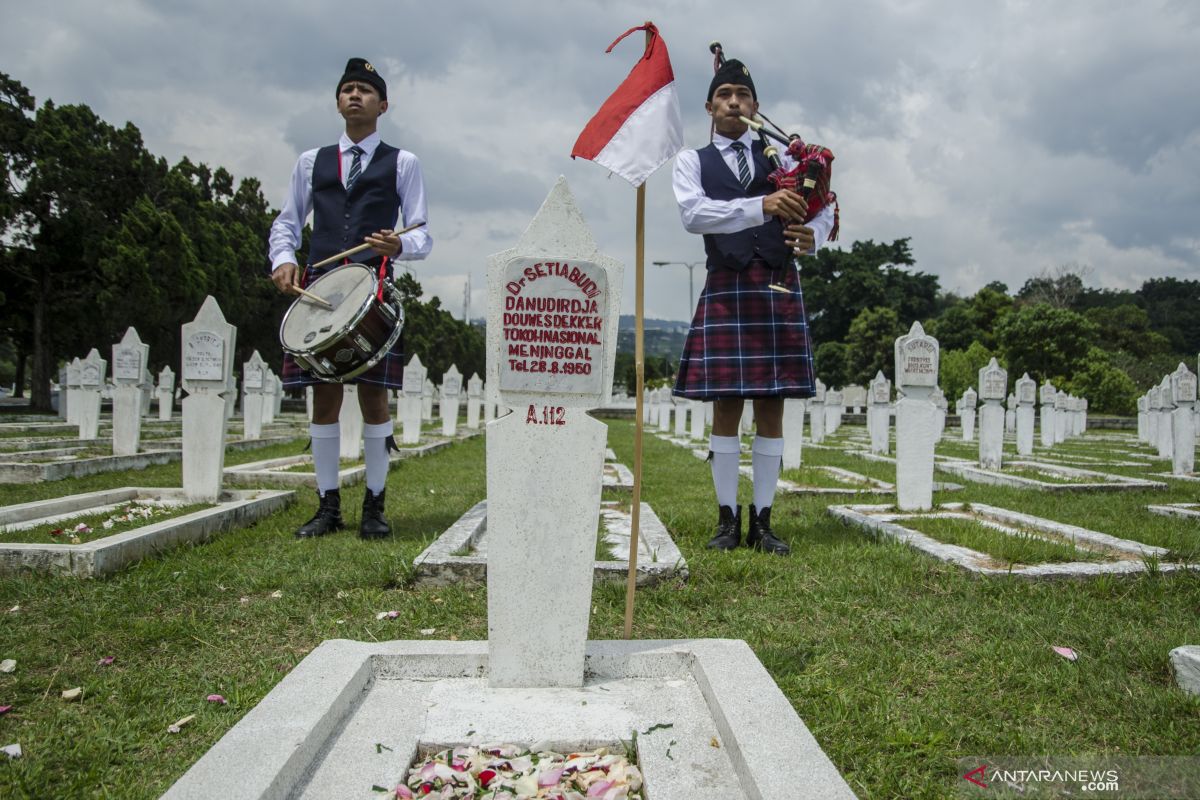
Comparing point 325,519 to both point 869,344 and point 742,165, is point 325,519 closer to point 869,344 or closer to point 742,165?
point 742,165

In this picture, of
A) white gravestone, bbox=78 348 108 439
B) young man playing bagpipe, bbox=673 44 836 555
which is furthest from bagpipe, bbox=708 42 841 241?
white gravestone, bbox=78 348 108 439

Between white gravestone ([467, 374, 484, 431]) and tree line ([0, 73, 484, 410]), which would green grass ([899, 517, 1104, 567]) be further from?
tree line ([0, 73, 484, 410])

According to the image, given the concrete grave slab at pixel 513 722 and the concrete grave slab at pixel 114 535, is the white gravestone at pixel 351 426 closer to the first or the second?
the concrete grave slab at pixel 114 535

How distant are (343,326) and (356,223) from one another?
3.22 ft

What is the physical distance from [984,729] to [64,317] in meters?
31.2

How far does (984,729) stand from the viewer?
204 centimetres

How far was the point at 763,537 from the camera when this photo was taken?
165 inches

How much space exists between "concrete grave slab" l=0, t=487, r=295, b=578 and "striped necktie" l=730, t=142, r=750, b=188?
364 cm

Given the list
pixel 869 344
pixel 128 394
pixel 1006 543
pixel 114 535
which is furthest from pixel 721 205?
pixel 869 344

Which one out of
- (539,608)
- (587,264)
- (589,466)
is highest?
(587,264)

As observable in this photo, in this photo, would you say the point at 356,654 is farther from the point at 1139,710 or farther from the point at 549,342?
the point at 1139,710

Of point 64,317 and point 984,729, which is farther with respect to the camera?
point 64,317

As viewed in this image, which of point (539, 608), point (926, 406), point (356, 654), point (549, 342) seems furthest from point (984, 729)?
point (926, 406)

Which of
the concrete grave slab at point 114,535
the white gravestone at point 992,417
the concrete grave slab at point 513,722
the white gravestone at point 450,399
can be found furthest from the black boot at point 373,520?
the white gravestone at point 450,399
